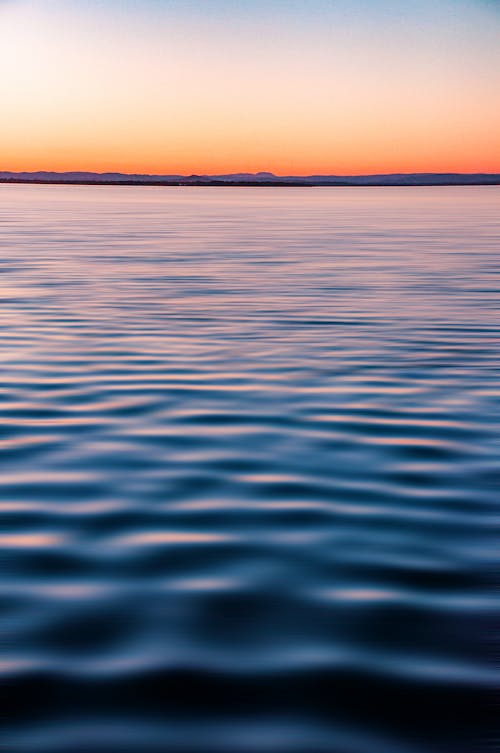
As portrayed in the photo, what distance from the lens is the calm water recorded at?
443cm

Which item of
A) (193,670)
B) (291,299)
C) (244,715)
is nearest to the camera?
(244,715)

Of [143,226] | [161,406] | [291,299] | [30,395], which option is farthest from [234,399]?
[143,226]

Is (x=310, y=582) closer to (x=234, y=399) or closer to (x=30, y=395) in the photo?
(x=234, y=399)

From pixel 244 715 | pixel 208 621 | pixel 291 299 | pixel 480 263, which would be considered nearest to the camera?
pixel 244 715

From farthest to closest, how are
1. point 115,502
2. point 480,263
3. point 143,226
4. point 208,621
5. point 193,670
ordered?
point 143,226 → point 480,263 → point 115,502 → point 208,621 → point 193,670

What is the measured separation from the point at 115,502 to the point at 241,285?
15544 millimetres

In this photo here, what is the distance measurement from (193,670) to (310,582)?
1.30 meters

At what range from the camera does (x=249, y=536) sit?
22.1 feet

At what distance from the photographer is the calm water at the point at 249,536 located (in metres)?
4.43

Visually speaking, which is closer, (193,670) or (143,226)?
(193,670)

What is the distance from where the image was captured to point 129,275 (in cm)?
2562

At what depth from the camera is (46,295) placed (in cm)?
2064

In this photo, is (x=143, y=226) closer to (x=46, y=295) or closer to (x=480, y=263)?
(x=480, y=263)

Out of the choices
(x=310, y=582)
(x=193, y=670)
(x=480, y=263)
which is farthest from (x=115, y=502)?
(x=480, y=263)
